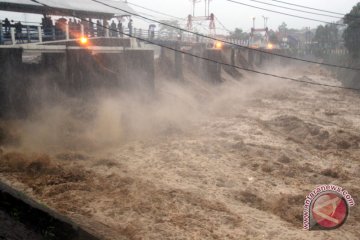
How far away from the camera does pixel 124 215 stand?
957 cm

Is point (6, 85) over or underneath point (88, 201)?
over

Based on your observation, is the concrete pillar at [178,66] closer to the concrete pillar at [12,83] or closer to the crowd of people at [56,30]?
the crowd of people at [56,30]

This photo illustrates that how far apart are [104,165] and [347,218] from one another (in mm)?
9109

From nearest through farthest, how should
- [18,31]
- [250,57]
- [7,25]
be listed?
1. [7,25]
2. [18,31]
3. [250,57]

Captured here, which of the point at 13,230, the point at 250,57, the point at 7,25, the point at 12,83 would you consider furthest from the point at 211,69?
the point at 13,230

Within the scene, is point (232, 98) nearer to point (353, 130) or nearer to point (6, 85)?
point (353, 130)

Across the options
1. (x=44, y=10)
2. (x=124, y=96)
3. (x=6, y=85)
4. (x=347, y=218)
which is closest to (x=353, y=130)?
(x=347, y=218)

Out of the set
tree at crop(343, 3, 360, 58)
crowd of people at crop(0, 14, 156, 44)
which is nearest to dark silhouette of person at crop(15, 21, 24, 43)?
crowd of people at crop(0, 14, 156, 44)

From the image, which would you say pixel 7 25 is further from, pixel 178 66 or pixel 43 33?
pixel 178 66

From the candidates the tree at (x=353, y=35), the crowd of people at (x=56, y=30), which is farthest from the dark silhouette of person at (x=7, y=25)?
the tree at (x=353, y=35)

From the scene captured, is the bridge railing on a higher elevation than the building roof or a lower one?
lower

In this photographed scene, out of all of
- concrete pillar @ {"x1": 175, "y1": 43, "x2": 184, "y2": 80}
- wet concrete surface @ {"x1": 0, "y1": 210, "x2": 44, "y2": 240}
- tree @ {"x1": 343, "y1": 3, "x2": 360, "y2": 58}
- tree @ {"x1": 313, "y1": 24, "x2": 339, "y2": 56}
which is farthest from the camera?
tree @ {"x1": 313, "y1": 24, "x2": 339, "y2": 56}

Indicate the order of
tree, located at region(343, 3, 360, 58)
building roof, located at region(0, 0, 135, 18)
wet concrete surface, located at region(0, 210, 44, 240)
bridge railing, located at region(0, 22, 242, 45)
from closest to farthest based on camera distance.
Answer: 1. wet concrete surface, located at region(0, 210, 44, 240)
2. bridge railing, located at region(0, 22, 242, 45)
3. building roof, located at region(0, 0, 135, 18)
4. tree, located at region(343, 3, 360, 58)

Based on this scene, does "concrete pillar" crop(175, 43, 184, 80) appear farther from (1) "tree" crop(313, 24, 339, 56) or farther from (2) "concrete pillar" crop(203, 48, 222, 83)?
(1) "tree" crop(313, 24, 339, 56)
